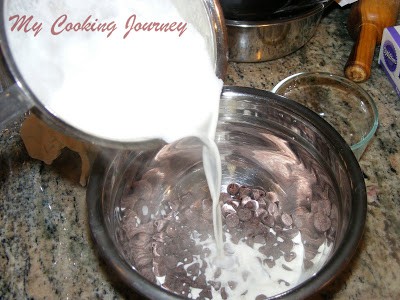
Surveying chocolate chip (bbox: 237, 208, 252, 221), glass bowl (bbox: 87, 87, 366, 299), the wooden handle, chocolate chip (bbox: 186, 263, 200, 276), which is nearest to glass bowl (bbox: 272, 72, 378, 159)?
the wooden handle

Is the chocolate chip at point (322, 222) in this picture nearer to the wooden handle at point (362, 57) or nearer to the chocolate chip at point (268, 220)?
the chocolate chip at point (268, 220)

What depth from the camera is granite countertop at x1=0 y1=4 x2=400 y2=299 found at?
3.28 ft

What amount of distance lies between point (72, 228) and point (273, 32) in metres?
0.61

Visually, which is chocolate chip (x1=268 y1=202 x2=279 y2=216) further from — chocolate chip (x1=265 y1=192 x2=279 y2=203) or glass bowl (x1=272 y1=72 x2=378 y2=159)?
glass bowl (x1=272 y1=72 x2=378 y2=159)

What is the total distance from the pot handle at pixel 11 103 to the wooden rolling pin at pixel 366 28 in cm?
83

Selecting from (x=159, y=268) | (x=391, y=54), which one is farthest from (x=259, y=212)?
(x=391, y=54)

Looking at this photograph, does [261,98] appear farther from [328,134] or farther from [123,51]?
[123,51]

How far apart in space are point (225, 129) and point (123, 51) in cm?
34

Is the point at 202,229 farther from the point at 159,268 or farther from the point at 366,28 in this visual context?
the point at 366,28

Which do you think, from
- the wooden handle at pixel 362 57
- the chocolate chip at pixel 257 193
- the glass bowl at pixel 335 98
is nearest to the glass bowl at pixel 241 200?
the chocolate chip at pixel 257 193

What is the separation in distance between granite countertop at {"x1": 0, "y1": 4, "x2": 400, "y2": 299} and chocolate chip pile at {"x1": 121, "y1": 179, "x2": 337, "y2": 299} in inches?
3.4

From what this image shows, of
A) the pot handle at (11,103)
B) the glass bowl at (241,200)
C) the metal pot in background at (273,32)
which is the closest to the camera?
the pot handle at (11,103)

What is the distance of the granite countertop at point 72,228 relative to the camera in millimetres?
1001

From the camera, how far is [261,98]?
3.40 ft
